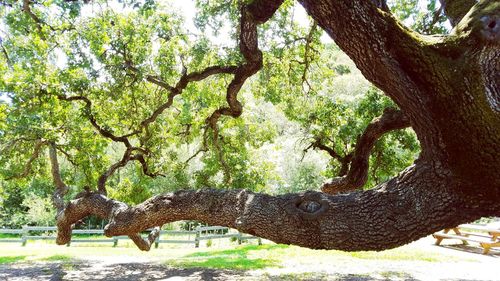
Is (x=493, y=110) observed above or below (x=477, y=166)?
above

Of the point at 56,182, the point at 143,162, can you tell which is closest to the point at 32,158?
the point at 56,182

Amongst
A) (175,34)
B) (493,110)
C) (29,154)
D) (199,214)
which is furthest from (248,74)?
(29,154)

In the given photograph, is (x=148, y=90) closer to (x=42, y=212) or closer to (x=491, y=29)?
(x=491, y=29)

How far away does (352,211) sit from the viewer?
3955 mm

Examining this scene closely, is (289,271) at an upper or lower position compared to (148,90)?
lower

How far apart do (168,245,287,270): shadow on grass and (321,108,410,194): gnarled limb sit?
17.5ft

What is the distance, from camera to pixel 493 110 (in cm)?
335

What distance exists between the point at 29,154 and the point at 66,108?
2371mm

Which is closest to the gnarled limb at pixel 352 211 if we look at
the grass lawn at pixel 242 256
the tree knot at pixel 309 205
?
the tree knot at pixel 309 205

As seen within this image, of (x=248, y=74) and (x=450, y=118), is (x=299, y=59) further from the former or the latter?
(x=450, y=118)

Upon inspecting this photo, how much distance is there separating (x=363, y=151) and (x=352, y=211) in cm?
363

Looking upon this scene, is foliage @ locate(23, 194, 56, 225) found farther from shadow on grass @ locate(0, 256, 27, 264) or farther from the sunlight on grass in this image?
the sunlight on grass

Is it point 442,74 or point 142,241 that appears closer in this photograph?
point 442,74

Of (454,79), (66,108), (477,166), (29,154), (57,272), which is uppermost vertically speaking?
(66,108)
